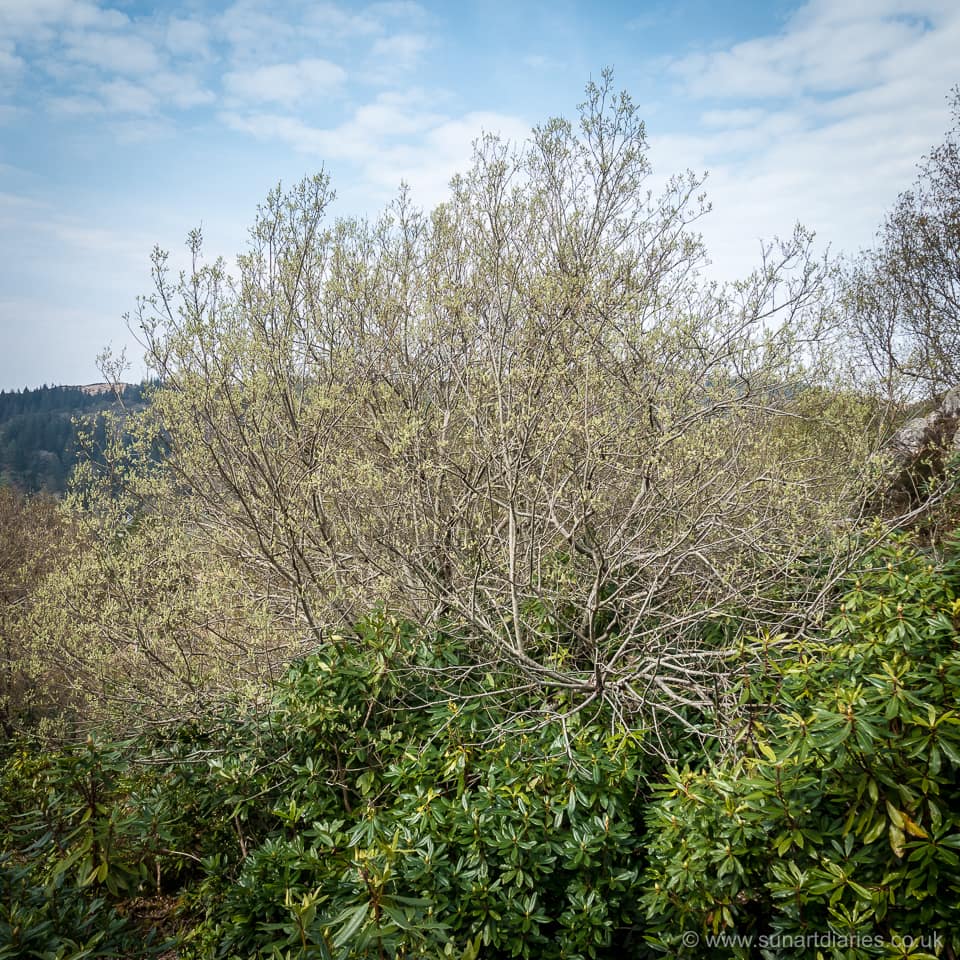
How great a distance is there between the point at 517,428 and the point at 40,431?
70.6 meters

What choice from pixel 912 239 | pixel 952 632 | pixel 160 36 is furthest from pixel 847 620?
pixel 912 239

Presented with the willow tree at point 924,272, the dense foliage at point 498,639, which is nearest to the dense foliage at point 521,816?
the dense foliage at point 498,639

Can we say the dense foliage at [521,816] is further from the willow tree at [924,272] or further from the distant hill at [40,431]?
the distant hill at [40,431]

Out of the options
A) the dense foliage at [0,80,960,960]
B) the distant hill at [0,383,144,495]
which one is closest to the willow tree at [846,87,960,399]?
the dense foliage at [0,80,960,960]

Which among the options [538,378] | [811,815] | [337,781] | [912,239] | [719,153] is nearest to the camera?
[811,815]

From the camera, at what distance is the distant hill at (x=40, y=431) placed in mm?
43812

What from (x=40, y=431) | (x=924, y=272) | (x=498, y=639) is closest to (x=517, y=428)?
(x=498, y=639)

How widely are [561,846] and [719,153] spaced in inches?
230

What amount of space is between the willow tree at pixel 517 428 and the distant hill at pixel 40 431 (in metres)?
37.4

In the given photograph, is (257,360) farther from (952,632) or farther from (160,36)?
(952,632)

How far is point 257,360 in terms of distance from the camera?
499cm

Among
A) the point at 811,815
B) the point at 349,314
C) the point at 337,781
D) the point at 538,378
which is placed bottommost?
the point at 337,781

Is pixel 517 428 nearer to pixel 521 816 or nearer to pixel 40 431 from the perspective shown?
pixel 521 816

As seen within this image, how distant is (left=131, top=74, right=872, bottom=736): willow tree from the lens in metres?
4.02
